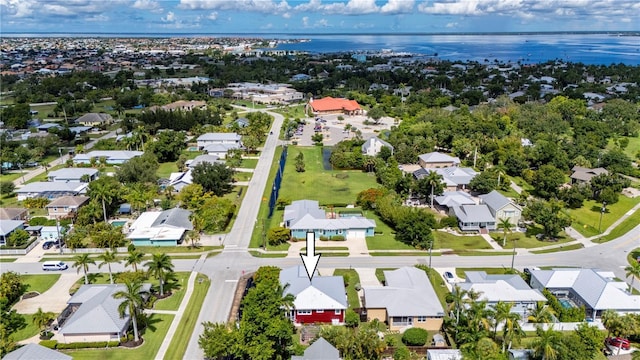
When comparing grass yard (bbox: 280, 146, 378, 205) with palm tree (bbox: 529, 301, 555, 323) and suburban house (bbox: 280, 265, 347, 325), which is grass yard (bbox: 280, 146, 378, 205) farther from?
palm tree (bbox: 529, 301, 555, 323)

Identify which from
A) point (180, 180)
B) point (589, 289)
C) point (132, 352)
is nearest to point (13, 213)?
point (180, 180)

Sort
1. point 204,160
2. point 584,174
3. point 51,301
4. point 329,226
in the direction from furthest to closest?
point 204,160
point 584,174
point 329,226
point 51,301

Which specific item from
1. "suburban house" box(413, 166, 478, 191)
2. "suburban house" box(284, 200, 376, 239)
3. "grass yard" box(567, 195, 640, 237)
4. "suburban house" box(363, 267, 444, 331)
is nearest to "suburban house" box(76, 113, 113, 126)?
"suburban house" box(284, 200, 376, 239)

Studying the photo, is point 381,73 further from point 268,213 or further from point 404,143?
point 268,213

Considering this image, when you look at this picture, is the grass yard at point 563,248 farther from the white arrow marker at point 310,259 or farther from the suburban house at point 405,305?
the white arrow marker at point 310,259

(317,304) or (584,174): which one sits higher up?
(317,304)

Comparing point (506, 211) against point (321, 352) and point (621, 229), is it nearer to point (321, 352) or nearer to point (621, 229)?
point (621, 229)
